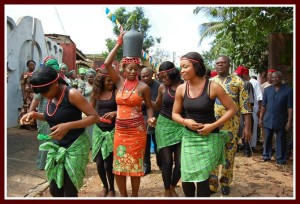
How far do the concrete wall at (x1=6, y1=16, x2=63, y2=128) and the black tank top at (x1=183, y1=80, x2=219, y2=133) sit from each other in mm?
6811

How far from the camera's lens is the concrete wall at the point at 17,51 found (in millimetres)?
8641

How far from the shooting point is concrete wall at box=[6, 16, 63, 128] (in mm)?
8641

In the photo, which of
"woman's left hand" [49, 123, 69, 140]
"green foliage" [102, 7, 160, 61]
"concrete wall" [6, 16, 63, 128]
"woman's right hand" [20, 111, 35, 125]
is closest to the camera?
"woman's left hand" [49, 123, 69, 140]

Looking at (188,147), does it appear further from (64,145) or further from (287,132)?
(287,132)

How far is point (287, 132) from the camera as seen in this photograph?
649cm

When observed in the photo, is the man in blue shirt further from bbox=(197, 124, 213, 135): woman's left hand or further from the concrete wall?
the concrete wall

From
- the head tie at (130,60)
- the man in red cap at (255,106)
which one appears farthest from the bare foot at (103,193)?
the man in red cap at (255,106)

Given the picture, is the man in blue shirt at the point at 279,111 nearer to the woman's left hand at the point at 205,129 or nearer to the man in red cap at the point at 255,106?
the man in red cap at the point at 255,106

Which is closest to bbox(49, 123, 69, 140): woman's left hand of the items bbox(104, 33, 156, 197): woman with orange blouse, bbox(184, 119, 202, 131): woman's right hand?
bbox(104, 33, 156, 197): woman with orange blouse

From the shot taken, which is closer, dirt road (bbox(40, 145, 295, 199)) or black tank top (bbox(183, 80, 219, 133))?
black tank top (bbox(183, 80, 219, 133))

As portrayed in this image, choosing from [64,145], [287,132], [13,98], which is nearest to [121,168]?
[64,145]

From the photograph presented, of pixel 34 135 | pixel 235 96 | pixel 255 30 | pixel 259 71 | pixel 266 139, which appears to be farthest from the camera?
pixel 259 71

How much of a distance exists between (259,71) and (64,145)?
797cm

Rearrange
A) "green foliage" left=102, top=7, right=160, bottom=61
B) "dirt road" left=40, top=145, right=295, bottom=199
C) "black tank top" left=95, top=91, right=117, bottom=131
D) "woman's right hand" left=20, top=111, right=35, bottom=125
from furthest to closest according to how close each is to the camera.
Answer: "green foliage" left=102, top=7, right=160, bottom=61
"dirt road" left=40, top=145, right=295, bottom=199
"black tank top" left=95, top=91, right=117, bottom=131
"woman's right hand" left=20, top=111, right=35, bottom=125
